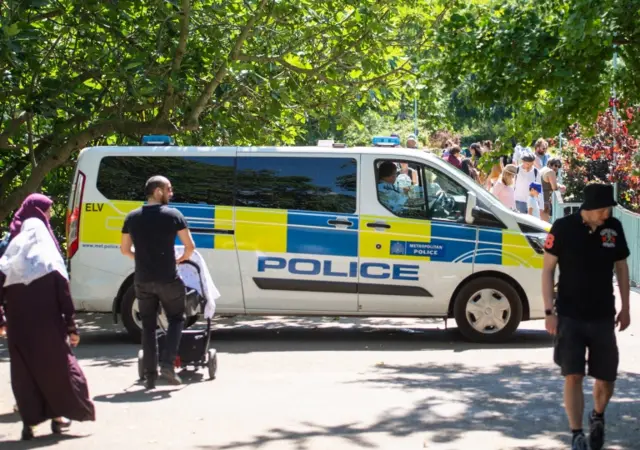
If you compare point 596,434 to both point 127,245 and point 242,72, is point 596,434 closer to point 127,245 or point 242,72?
point 127,245

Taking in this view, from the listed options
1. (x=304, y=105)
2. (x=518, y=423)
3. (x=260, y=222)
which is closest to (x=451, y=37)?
(x=260, y=222)

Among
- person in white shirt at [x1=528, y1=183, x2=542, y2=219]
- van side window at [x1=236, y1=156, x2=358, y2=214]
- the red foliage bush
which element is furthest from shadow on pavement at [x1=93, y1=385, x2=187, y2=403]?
the red foliage bush

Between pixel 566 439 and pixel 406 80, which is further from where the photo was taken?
pixel 406 80

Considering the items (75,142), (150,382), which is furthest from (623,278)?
(75,142)

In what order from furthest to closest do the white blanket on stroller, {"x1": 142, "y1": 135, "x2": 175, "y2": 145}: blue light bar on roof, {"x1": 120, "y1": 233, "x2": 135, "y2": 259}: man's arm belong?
{"x1": 142, "y1": 135, "x2": 175, "y2": 145}: blue light bar on roof → the white blanket on stroller → {"x1": 120, "y1": 233, "x2": 135, "y2": 259}: man's arm

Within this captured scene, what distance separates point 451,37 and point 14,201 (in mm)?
7617

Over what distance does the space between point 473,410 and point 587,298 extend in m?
1.80

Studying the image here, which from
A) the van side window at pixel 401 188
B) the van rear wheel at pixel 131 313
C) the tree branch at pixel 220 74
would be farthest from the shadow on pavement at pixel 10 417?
the tree branch at pixel 220 74

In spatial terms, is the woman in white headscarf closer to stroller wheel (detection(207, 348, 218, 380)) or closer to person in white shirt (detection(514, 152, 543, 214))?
stroller wheel (detection(207, 348, 218, 380))

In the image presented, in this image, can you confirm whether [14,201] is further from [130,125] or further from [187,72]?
[187,72]

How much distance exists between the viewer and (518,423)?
8.26m

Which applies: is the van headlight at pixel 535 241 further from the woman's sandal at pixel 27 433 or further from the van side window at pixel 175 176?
the woman's sandal at pixel 27 433

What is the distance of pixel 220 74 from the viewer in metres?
16.1

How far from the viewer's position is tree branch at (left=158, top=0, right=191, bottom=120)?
15094 millimetres
